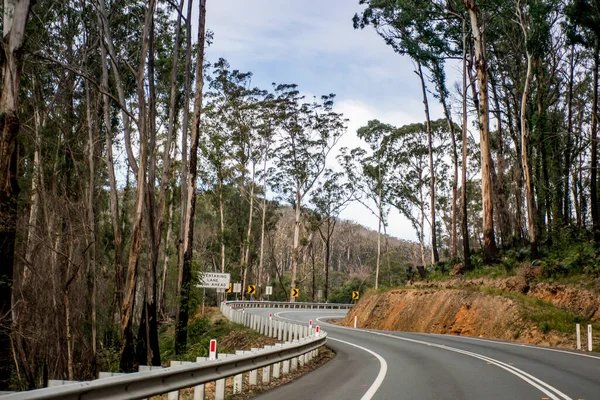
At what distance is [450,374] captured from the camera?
38.5 feet

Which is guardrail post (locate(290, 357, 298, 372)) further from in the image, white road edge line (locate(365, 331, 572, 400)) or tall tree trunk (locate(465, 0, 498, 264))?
tall tree trunk (locate(465, 0, 498, 264))

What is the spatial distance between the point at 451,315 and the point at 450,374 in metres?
15.8

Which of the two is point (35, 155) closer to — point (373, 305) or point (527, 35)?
point (373, 305)

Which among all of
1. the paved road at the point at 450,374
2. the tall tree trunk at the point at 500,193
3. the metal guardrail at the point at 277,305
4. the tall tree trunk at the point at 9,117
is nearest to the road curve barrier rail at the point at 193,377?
the paved road at the point at 450,374

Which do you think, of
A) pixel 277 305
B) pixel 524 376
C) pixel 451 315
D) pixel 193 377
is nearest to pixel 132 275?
pixel 193 377

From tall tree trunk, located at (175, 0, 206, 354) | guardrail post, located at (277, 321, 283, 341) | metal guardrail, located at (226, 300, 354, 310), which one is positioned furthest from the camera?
metal guardrail, located at (226, 300, 354, 310)

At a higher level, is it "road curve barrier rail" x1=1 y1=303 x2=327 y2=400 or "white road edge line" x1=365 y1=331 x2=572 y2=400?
"road curve barrier rail" x1=1 y1=303 x2=327 y2=400

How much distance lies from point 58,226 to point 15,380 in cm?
659

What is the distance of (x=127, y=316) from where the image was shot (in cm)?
1708

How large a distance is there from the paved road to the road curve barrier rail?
53 cm

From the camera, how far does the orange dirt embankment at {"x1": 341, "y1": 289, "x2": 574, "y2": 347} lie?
873 inches

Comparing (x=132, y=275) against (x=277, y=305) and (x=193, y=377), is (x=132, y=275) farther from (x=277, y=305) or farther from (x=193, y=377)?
(x=277, y=305)

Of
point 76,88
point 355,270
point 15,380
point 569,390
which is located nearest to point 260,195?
point 76,88

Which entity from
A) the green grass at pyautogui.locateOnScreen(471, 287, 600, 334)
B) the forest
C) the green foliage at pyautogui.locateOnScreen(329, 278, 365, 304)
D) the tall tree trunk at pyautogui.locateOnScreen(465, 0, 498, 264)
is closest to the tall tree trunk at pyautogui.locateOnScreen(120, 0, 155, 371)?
the forest
